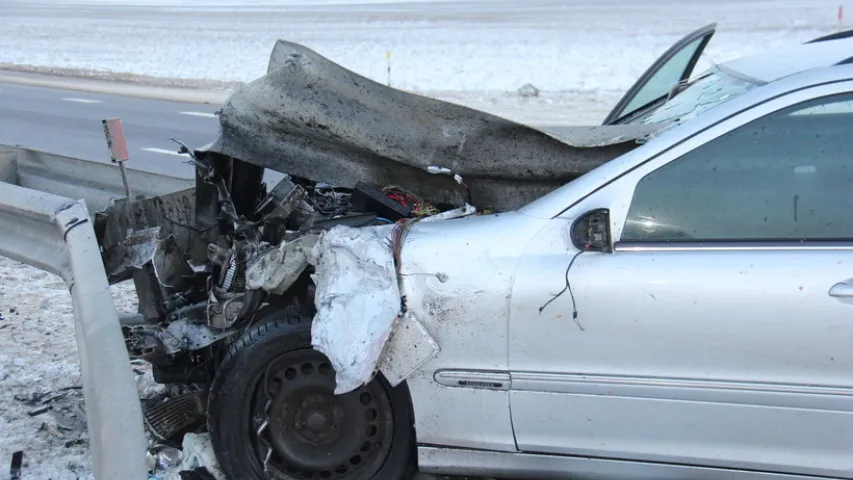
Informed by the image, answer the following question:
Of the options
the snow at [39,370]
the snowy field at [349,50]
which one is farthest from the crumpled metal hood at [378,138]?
the snowy field at [349,50]

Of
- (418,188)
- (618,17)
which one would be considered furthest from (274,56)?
(618,17)

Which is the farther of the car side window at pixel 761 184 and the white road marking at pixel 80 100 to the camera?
the white road marking at pixel 80 100

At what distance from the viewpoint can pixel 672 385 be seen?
2.69m

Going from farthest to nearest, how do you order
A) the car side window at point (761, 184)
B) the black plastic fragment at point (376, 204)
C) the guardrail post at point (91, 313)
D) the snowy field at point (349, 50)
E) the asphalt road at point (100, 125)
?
the asphalt road at point (100, 125)
the snowy field at point (349, 50)
the black plastic fragment at point (376, 204)
the car side window at point (761, 184)
the guardrail post at point (91, 313)

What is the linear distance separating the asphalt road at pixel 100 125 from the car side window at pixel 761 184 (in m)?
7.19

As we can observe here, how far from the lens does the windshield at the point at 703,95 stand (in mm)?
3260

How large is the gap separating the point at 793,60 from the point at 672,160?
105cm

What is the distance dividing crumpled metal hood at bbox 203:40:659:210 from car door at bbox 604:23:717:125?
1.38m

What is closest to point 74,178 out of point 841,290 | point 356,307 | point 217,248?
point 217,248

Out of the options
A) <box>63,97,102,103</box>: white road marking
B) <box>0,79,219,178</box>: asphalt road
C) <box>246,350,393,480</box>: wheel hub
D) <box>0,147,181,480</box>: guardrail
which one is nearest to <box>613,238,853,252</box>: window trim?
<box>246,350,393,480</box>: wheel hub

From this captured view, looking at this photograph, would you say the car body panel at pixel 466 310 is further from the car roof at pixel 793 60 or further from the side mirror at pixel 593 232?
the car roof at pixel 793 60

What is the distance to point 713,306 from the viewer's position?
262cm

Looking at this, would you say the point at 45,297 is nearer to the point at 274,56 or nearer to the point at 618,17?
the point at 274,56

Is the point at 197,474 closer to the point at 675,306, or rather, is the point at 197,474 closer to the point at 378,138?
the point at 378,138
